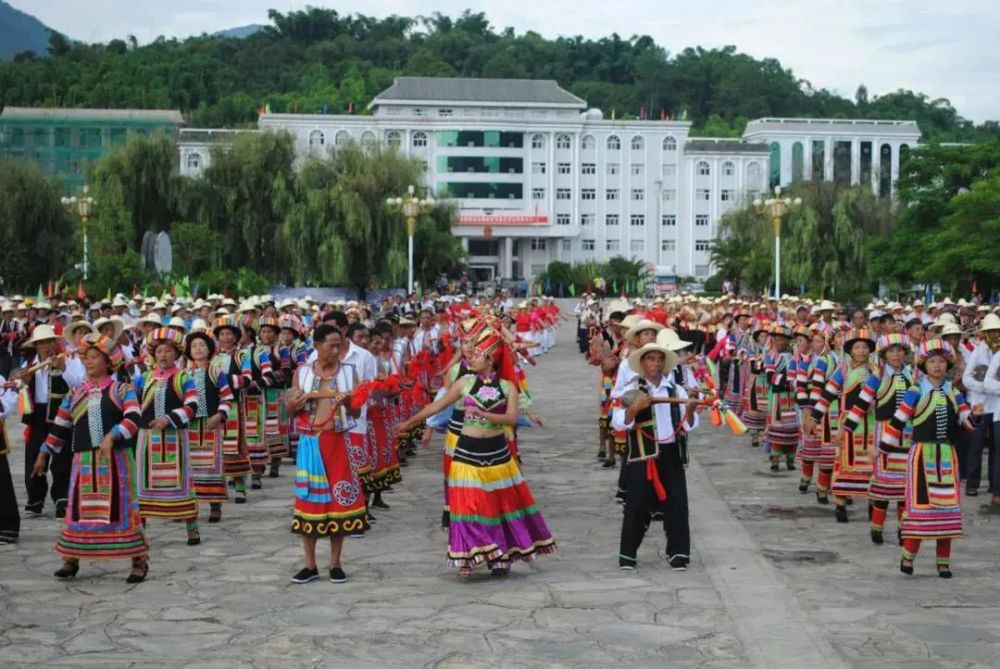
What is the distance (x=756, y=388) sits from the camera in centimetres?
1762

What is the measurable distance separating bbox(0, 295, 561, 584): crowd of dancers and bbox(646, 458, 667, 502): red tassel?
2.65 ft

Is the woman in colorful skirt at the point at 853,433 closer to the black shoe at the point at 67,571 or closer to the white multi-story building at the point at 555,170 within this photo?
the black shoe at the point at 67,571

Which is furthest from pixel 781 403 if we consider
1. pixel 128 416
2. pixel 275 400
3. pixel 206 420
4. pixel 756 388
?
pixel 128 416

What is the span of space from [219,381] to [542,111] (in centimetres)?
8754

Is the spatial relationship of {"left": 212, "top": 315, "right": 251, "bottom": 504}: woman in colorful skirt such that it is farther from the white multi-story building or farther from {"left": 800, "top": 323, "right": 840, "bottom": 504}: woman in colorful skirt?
the white multi-story building

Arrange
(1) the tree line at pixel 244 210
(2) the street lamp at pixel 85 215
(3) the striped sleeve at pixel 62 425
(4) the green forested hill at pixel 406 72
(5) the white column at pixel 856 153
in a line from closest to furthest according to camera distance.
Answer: (3) the striped sleeve at pixel 62 425 → (2) the street lamp at pixel 85 215 → (1) the tree line at pixel 244 210 → (5) the white column at pixel 856 153 → (4) the green forested hill at pixel 406 72

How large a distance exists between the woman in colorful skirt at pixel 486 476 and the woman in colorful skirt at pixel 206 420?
2736 millimetres

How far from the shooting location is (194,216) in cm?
5156

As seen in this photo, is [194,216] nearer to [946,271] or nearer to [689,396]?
[946,271]

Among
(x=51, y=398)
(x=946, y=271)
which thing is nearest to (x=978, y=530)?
(x=51, y=398)

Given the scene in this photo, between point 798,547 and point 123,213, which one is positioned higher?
point 123,213

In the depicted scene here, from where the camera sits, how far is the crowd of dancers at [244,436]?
9352 mm

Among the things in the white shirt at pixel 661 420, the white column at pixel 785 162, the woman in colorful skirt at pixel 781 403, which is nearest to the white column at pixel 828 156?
the white column at pixel 785 162

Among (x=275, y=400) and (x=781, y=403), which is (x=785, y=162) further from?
(x=275, y=400)
